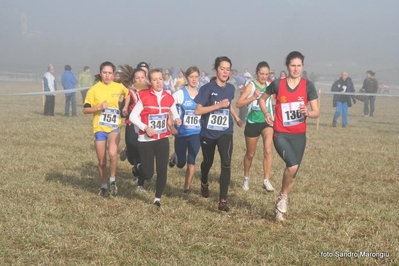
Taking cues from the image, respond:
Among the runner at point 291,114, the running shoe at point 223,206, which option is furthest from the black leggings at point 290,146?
the running shoe at point 223,206

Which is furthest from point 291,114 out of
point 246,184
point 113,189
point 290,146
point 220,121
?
point 113,189

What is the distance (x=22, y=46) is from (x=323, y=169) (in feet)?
333

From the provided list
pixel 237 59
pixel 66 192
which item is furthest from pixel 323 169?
pixel 237 59

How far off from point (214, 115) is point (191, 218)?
144cm

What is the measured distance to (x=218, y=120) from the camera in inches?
254

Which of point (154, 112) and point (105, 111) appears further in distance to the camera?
point (105, 111)

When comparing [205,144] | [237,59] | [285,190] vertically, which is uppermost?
[237,59]

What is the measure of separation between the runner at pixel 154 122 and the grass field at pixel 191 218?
54cm

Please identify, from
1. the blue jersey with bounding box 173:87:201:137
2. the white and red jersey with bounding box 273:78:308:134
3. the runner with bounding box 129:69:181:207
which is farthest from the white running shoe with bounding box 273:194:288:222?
Answer: the blue jersey with bounding box 173:87:201:137

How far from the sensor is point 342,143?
13.6m

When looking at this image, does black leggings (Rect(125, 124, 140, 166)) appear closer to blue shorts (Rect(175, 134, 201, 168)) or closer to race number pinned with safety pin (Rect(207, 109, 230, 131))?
blue shorts (Rect(175, 134, 201, 168))

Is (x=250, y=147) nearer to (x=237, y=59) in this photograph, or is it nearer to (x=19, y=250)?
(x=19, y=250)

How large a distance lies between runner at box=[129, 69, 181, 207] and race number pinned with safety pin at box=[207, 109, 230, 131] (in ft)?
1.58

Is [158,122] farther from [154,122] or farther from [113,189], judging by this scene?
[113,189]
